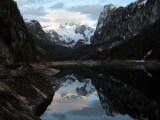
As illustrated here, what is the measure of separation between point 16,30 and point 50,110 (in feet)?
245

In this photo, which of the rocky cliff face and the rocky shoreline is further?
the rocky cliff face

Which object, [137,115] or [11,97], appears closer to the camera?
[11,97]

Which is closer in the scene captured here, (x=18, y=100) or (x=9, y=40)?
(x=18, y=100)

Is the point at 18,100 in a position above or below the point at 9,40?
above

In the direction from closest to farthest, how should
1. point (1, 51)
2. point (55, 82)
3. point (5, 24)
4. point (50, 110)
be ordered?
point (50, 110) < point (1, 51) < point (5, 24) < point (55, 82)

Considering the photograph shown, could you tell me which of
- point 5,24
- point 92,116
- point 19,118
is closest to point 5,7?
point 5,24

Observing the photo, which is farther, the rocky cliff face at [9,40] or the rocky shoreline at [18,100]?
the rocky cliff face at [9,40]

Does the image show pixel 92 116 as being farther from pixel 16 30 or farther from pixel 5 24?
pixel 16 30

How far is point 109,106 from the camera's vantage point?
78062 millimetres

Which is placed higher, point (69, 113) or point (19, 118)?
point (19, 118)

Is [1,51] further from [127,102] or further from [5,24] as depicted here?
[127,102]

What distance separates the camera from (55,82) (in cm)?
13088

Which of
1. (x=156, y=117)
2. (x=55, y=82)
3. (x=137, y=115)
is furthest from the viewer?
(x=55, y=82)

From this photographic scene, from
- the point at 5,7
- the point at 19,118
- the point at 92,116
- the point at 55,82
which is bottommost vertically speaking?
the point at 55,82
